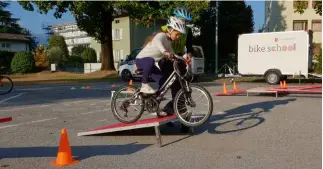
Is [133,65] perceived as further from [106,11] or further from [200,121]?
[200,121]

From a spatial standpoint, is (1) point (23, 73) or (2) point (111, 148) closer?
(2) point (111, 148)

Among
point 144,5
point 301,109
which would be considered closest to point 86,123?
point 301,109

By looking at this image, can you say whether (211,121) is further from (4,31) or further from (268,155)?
(4,31)

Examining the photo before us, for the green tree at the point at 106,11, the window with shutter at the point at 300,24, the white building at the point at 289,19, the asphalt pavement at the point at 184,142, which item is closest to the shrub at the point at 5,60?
the green tree at the point at 106,11

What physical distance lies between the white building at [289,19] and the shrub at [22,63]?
2828 centimetres

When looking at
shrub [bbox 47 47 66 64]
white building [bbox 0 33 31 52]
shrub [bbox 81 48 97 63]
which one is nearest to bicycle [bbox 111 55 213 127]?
shrub [bbox 47 47 66 64]

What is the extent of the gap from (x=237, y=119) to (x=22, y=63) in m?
33.6

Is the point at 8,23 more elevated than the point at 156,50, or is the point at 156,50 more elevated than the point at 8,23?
the point at 8,23

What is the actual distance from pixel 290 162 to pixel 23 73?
36.5m

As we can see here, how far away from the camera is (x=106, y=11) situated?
29922 mm

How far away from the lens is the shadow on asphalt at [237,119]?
7.09m

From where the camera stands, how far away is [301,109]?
9.64m

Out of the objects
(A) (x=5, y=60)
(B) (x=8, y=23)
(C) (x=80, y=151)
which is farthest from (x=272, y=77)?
(B) (x=8, y=23)

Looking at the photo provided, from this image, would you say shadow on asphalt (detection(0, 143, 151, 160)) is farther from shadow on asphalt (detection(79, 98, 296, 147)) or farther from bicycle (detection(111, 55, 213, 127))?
bicycle (detection(111, 55, 213, 127))
